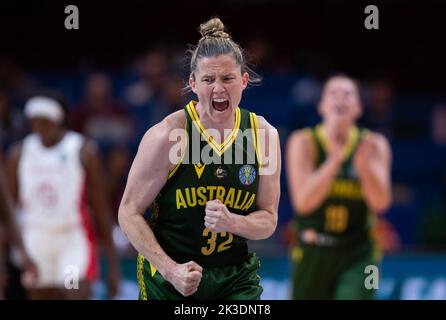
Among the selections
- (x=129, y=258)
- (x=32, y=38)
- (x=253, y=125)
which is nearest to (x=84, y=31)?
(x=32, y=38)

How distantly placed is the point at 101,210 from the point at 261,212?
280cm

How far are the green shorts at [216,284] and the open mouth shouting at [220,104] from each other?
803mm

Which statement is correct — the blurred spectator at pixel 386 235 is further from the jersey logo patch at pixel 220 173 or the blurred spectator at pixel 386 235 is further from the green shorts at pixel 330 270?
the jersey logo patch at pixel 220 173

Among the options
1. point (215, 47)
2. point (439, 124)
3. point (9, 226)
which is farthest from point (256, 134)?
point (439, 124)

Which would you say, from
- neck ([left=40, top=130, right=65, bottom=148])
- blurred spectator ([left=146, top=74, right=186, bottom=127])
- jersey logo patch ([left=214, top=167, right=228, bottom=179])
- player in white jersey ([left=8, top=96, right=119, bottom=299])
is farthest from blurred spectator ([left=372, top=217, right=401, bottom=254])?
jersey logo patch ([left=214, top=167, right=228, bottom=179])

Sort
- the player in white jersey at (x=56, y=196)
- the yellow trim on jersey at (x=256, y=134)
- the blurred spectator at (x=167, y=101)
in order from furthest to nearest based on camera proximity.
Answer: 1. the blurred spectator at (x=167, y=101)
2. the player in white jersey at (x=56, y=196)
3. the yellow trim on jersey at (x=256, y=134)

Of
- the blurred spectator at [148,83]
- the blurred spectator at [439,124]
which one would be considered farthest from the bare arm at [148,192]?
the blurred spectator at [439,124]

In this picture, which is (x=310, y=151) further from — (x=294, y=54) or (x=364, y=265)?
(x=294, y=54)

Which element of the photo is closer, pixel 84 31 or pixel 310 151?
pixel 310 151

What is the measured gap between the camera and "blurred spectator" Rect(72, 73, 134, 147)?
10.8m

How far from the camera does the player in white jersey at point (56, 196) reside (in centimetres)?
716

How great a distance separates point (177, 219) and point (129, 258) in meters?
4.21

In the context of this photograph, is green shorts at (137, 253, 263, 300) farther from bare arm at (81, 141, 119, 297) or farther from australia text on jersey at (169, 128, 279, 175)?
bare arm at (81, 141, 119, 297)

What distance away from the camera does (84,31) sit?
1262 cm
